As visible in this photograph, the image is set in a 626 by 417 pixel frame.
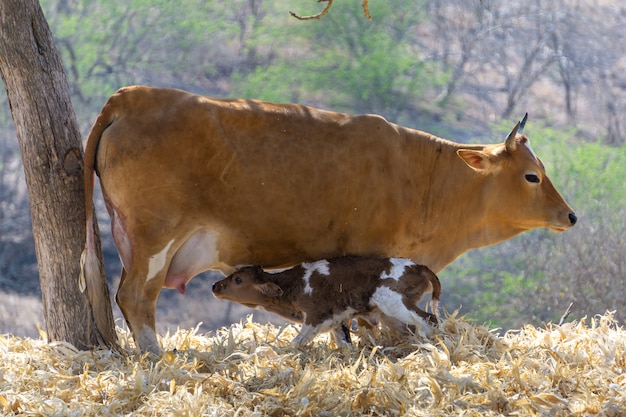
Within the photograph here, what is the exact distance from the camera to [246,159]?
5.91 meters

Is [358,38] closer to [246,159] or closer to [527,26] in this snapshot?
[527,26]

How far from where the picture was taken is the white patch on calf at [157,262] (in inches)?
227

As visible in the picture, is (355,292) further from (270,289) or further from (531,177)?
(531,177)

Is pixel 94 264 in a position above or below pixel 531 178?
below

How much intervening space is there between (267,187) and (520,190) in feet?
6.15

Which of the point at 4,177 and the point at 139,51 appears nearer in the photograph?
the point at 4,177

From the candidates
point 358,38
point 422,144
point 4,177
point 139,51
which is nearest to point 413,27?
point 358,38

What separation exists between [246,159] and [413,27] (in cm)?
1787

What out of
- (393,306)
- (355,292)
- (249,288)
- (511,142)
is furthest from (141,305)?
(511,142)

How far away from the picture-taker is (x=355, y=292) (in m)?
6.01

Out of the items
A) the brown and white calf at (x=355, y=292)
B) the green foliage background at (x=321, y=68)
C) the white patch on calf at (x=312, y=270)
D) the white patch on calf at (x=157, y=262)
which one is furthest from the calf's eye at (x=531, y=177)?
the green foliage background at (x=321, y=68)

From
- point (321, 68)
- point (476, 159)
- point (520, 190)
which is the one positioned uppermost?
point (476, 159)

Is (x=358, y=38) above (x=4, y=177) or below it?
above

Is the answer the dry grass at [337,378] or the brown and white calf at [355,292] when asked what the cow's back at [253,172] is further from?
the dry grass at [337,378]
